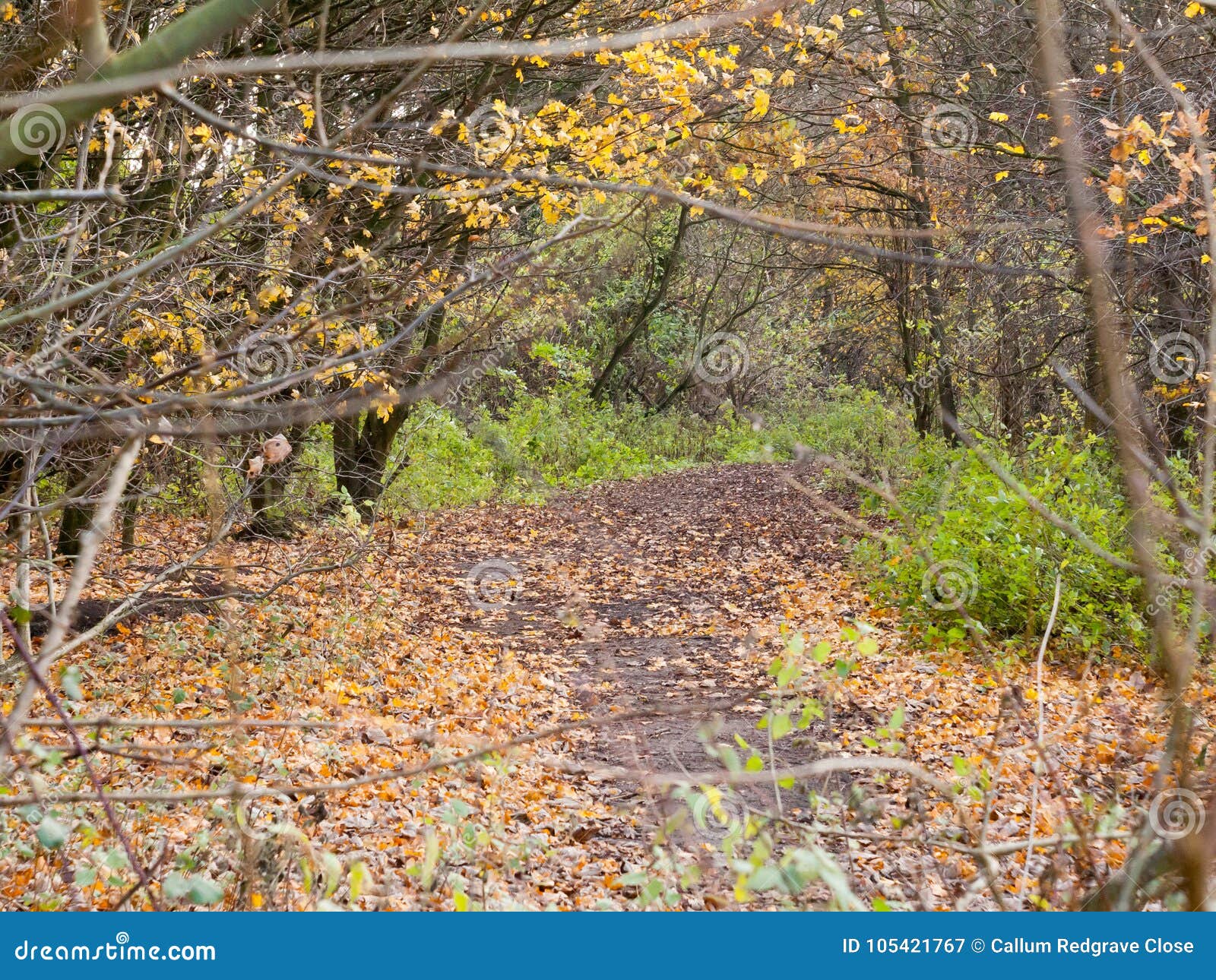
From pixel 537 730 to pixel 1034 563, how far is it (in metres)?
3.74

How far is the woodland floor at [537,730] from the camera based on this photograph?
10.7 feet

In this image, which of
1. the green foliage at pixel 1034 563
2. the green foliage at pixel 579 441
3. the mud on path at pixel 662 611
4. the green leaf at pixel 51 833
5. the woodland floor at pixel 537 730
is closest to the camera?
the green leaf at pixel 51 833

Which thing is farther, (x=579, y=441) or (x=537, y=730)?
(x=579, y=441)

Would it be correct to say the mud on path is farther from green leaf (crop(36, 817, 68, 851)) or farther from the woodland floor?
green leaf (crop(36, 817, 68, 851))

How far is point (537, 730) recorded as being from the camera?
18.7ft

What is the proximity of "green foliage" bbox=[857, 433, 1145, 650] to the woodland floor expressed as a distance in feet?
1.09

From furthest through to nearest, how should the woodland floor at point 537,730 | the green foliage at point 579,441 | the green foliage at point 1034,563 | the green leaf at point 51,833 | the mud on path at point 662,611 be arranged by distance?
the green foliage at point 579,441
the green foliage at point 1034,563
the mud on path at point 662,611
the woodland floor at point 537,730
the green leaf at point 51,833

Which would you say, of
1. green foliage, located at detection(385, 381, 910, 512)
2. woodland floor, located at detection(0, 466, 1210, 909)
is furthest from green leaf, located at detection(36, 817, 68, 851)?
green foliage, located at detection(385, 381, 910, 512)

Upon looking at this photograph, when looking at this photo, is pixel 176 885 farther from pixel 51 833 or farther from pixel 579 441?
pixel 579 441

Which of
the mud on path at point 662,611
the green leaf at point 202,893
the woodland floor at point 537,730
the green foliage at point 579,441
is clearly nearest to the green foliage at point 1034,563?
the woodland floor at point 537,730

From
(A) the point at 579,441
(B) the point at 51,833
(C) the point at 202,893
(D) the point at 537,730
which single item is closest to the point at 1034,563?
(D) the point at 537,730

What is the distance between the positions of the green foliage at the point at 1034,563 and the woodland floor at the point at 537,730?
13.1 inches

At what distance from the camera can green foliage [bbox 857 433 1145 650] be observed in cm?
675

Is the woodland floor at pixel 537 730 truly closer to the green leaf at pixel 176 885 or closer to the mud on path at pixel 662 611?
the mud on path at pixel 662 611
